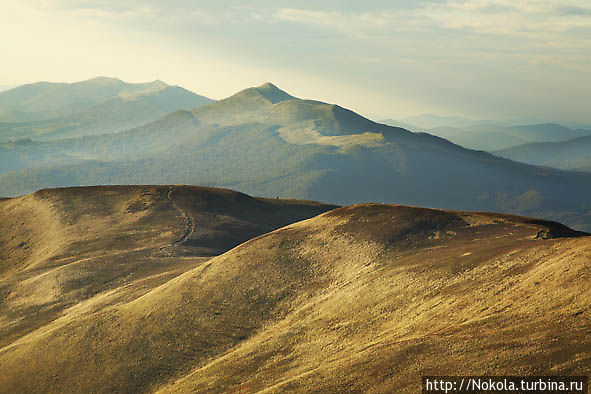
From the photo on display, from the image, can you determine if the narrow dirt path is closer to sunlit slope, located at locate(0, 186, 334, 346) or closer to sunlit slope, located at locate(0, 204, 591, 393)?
sunlit slope, located at locate(0, 186, 334, 346)

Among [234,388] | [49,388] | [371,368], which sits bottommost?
[49,388]

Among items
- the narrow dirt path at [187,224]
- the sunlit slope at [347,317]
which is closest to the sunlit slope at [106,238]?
the narrow dirt path at [187,224]

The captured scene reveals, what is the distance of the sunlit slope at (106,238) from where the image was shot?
214 ft

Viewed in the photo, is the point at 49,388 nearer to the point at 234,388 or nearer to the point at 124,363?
the point at 124,363

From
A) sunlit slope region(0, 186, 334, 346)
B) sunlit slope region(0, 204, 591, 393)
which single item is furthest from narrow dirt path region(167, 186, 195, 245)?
sunlit slope region(0, 204, 591, 393)

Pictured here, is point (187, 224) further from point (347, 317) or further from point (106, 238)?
point (347, 317)

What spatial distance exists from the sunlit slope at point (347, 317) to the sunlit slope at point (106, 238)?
6.45 metres

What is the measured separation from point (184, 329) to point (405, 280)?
20901 millimetres

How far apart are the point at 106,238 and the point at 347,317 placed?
63.8 meters

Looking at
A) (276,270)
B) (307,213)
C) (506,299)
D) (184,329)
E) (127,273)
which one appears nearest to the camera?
(506,299)

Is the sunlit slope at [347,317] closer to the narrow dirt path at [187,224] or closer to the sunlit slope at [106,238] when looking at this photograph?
the sunlit slope at [106,238]

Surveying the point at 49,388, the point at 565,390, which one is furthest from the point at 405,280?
the point at 49,388

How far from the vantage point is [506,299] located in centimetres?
3450

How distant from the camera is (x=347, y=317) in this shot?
4122cm
